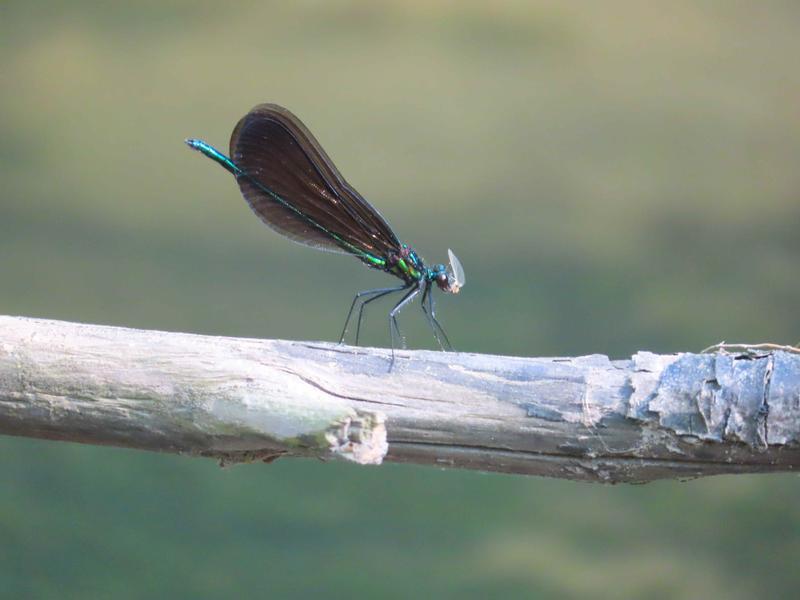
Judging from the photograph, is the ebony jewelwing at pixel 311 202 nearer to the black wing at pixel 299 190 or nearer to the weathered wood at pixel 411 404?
the black wing at pixel 299 190

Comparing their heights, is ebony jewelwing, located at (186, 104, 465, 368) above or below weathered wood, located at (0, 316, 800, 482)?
above

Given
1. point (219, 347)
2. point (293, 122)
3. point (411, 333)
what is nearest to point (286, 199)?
point (293, 122)

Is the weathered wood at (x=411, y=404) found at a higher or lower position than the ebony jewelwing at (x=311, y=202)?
lower

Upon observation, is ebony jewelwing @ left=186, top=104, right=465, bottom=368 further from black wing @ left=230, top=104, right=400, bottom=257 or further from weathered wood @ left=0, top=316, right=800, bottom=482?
weathered wood @ left=0, top=316, right=800, bottom=482

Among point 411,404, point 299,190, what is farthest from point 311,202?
point 411,404

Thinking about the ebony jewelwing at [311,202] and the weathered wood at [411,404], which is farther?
the ebony jewelwing at [311,202]

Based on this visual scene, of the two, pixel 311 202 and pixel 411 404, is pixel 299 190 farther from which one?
pixel 411 404

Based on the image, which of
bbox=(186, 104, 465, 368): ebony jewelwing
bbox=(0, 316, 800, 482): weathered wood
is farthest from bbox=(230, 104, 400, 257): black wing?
bbox=(0, 316, 800, 482): weathered wood

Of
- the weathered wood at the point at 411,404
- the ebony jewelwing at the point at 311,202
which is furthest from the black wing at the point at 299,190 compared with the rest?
the weathered wood at the point at 411,404
